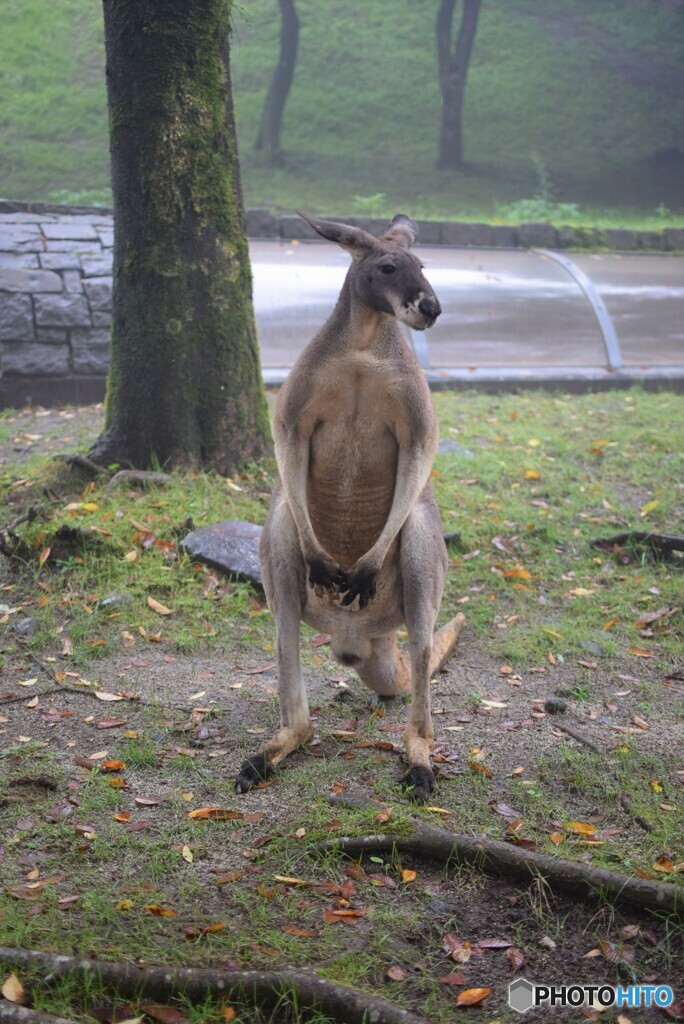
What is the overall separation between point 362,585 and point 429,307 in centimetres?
113

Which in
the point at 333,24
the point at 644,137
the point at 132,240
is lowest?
the point at 132,240

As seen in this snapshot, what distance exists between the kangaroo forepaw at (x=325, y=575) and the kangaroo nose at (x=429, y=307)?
106cm

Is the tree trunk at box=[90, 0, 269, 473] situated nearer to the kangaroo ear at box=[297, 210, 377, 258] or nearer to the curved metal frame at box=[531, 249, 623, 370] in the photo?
the kangaroo ear at box=[297, 210, 377, 258]

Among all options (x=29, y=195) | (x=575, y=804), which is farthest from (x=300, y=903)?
(x=29, y=195)

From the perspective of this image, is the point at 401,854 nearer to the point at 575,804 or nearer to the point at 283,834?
the point at 283,834

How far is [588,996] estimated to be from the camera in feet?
9.66

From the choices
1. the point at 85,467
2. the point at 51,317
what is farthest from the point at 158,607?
the point at 51,317

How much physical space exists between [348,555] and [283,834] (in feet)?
4.15

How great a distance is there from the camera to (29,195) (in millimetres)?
18406

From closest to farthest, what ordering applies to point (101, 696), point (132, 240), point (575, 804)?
1. point (575, 804)
2. point (101, 696)
3. point (132, 240)

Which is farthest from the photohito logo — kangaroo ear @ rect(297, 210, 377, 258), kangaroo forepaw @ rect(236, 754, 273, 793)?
kangaroo ear @ rect(297, 210, 377, 258)

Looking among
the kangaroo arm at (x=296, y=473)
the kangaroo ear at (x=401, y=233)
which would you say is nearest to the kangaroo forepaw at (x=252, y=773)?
the kangaroo arm at (x=296, y=473)

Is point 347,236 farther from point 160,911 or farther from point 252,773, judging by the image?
point 160,911

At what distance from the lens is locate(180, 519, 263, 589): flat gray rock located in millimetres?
6223
